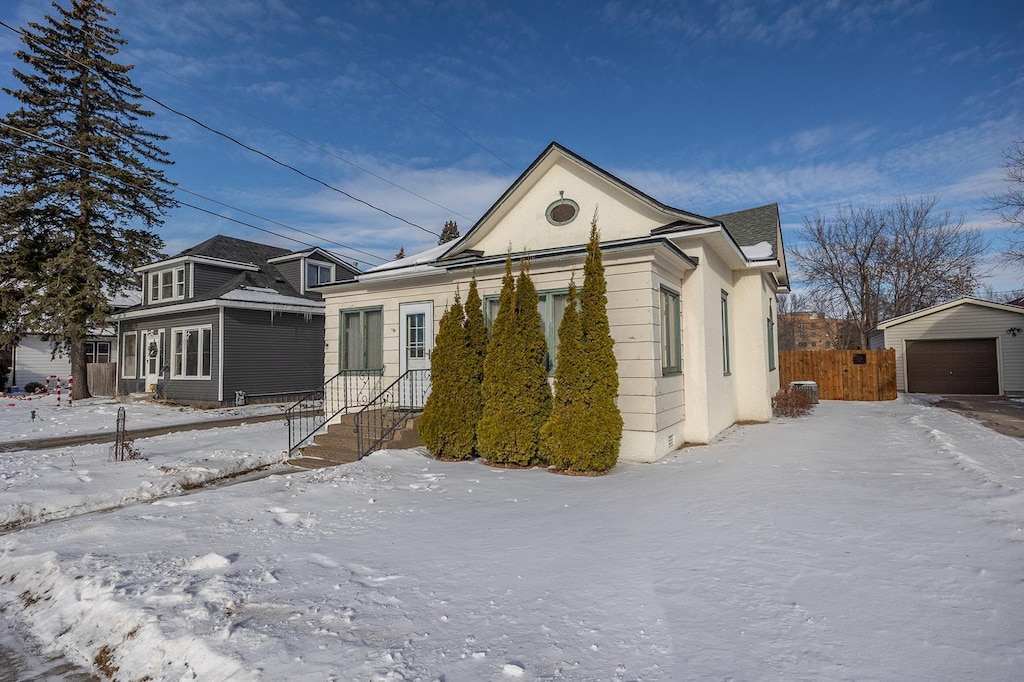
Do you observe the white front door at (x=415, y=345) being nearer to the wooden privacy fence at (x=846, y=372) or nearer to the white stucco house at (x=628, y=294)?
the white stucco house at (x=628, y=294)

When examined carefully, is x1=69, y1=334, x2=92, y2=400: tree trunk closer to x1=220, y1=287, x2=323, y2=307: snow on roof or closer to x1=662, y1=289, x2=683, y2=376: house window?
x1=220, y1=287, x2=323, y2=307: snow on roof

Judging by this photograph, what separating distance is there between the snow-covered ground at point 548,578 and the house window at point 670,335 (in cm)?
227

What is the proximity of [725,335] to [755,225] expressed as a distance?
431 cm

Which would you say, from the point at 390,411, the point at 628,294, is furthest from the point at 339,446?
the point at 628,294

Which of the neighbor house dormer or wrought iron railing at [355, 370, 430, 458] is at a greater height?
the neighbor house dormer

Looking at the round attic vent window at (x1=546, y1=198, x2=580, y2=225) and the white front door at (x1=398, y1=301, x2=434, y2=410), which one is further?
the white front door at (x1=398, y1=301, x2=434, y2=410)

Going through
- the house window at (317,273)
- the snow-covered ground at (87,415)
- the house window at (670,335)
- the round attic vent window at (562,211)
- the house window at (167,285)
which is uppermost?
the house window at (317,273)

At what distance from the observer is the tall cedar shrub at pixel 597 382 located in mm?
7332

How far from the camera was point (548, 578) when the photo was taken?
12.5 ft

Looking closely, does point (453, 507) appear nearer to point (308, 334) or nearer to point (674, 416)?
point (674, 416)

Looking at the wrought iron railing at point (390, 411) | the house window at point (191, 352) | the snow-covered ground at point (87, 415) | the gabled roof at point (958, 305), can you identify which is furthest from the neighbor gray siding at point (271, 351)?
the gabled roof at point (958, 305)

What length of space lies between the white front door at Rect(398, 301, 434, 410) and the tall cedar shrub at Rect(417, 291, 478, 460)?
241 centimetres

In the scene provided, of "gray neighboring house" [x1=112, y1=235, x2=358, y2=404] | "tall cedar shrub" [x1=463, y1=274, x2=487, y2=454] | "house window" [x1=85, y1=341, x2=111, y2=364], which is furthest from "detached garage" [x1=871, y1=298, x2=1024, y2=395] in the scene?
"house window" [x1=85, y1=341, x2=111, y2=364]

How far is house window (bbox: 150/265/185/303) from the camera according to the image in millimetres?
21547
